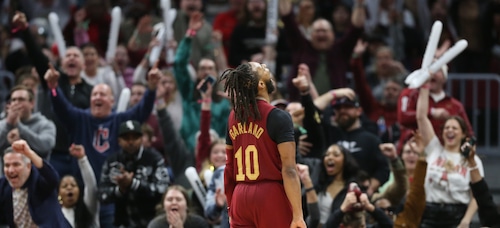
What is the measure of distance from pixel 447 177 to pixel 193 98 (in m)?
A: 3.62

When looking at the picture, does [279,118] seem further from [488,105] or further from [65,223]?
[488,105]

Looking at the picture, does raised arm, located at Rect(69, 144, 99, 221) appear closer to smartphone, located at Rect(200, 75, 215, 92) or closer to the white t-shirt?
smartphone, located at Rect(200, 75, 215, 92)

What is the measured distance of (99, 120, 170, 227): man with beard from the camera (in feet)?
44.2

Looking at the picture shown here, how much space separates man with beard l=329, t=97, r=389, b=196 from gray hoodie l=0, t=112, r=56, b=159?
291 centimetres

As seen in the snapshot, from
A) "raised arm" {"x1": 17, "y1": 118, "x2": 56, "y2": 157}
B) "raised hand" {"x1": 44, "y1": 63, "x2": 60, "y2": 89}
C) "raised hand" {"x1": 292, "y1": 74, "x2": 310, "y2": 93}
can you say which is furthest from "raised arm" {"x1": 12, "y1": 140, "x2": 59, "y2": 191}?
"raised hand" {"x1": 292, "y1": 74, "x2": 310, "y2": 93}

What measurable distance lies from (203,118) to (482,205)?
119 inches

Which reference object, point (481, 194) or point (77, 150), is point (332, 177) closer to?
point (481, 194)

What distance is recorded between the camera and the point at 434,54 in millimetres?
13523

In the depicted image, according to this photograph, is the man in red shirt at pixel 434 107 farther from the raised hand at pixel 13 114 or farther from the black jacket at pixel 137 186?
the raised hand at pixel 13 114

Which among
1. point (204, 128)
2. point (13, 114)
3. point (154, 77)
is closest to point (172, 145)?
point (204, 128)

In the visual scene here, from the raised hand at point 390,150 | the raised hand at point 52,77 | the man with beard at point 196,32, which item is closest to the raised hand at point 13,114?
the raised hand at point 52,77

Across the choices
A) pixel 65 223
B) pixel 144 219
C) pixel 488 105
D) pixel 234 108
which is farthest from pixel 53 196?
pixel 488 105

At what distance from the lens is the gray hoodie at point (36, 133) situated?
45.7 feet

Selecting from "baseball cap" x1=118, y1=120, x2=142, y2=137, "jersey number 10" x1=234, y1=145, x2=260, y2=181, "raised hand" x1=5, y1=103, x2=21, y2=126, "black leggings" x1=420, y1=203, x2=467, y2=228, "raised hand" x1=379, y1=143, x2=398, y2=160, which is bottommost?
"black leggings" x1=420, y1=203, x2=467, y2=228
